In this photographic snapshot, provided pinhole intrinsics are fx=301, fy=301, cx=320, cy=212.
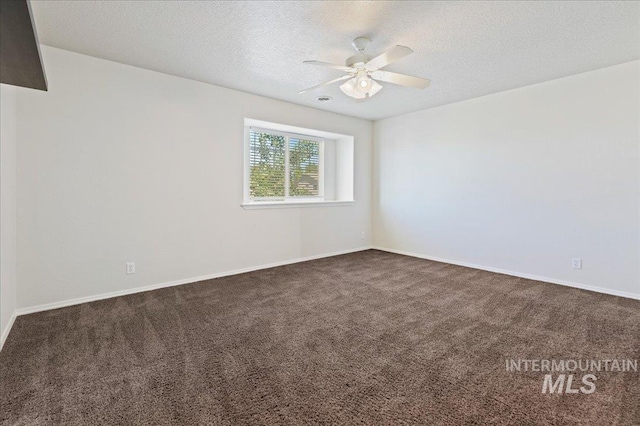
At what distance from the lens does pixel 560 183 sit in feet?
11.9

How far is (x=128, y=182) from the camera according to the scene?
3.27 meters

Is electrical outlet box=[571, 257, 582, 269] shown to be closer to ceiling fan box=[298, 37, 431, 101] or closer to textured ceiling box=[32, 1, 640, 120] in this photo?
textured ceiling box=[32, 1, 640, 120]

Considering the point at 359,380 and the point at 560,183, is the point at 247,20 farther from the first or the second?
the point at 560,183

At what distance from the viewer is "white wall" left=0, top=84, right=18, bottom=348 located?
229cm

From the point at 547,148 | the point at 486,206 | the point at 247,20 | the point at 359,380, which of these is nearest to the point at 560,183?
the point at 547,148

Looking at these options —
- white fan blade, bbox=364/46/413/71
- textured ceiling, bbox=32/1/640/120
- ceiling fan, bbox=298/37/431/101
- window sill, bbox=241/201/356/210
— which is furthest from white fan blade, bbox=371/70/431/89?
window sill, bbox=241/201/356/210

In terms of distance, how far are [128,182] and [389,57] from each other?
2914 mm

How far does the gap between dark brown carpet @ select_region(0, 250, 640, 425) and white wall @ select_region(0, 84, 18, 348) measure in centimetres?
21

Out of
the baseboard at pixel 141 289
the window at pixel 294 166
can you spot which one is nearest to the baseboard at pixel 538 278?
the window at pixel 294 166

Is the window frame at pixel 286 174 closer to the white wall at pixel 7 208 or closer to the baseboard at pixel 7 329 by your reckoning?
the white wall at pixel 7 208

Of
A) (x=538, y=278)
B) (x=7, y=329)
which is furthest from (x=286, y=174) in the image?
(x=538, y=278)

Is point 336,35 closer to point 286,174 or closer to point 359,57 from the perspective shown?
point 359,57

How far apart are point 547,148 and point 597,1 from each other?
192 centimetres

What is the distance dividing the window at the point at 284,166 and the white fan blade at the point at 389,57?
2466 millimetres
